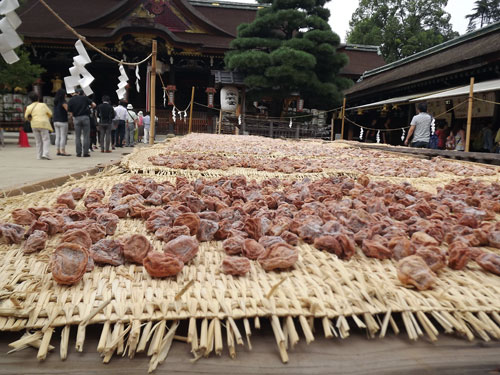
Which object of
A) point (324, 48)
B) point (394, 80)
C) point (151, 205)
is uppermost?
point (324, 48)

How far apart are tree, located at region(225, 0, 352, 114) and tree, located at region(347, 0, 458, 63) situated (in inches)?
623

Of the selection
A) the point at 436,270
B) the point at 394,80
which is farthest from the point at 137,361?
the point at 394,80

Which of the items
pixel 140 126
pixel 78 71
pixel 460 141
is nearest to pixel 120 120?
pixel 140 126

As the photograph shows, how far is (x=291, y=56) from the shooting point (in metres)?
11.4

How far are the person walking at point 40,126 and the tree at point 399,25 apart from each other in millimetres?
26438

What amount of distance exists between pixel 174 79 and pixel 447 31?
25.3 meters

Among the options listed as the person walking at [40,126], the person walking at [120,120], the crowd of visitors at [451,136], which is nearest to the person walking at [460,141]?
the crowd of visitors at [451,136]

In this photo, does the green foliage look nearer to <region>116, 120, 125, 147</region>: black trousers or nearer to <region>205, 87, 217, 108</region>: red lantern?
<region>116, 120, 125, 147</region>: black trousers

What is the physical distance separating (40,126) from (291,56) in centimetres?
802

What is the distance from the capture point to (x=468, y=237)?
48.9 inches

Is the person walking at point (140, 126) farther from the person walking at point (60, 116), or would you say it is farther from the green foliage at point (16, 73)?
the person walking at point (60, 116)

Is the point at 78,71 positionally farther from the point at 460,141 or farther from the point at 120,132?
the point at 460,141

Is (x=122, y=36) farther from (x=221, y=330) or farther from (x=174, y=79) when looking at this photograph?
(x=221, y=330)

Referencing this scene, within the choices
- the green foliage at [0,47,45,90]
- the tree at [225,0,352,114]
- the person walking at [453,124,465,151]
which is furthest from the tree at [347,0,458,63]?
the green foliage at [0,47,45,90]
